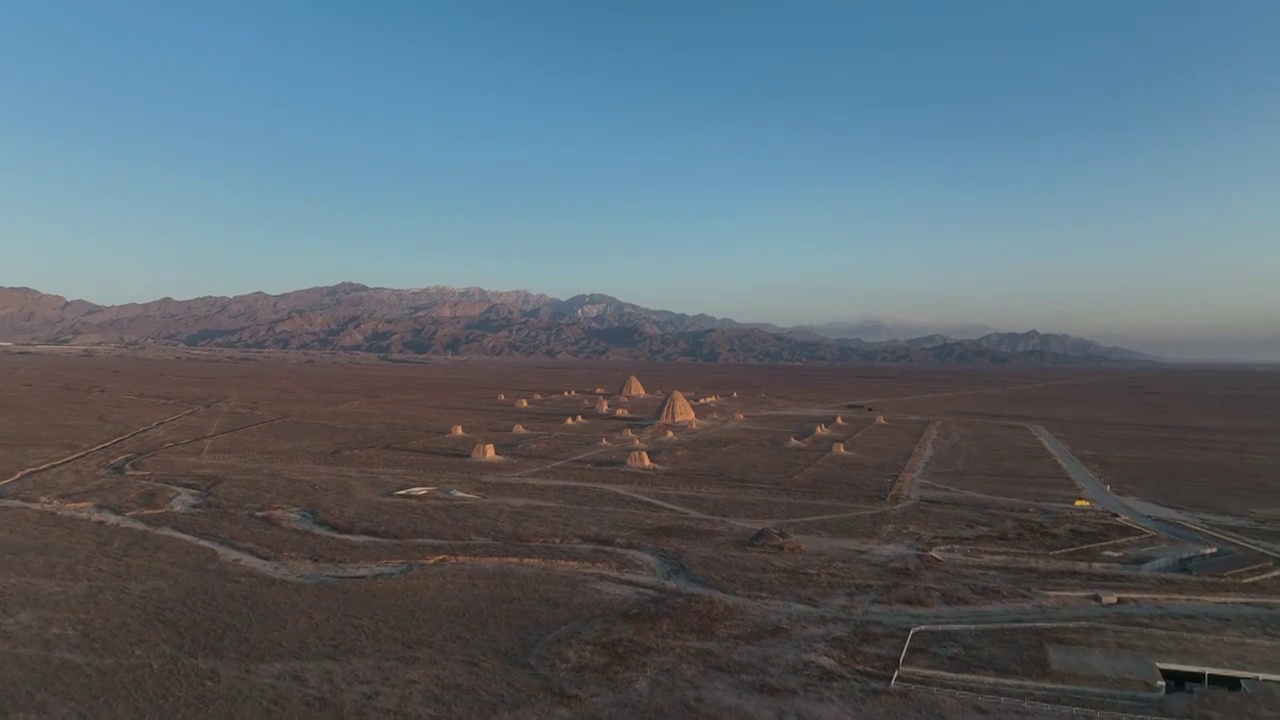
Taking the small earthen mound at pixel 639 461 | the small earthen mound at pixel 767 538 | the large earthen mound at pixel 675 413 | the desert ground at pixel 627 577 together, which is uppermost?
the large earthen mound at pixel 675 413

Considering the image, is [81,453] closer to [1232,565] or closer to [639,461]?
[639,461]

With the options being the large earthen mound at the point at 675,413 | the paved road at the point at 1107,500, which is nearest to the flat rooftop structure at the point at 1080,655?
the paved road at the point at 1107,500

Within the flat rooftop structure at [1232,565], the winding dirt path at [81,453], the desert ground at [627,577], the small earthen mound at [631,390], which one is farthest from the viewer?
the small earthen mound at [631,390]

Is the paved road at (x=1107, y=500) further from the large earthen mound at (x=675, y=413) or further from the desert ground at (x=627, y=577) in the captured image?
the large earthen mound at (x=675, y=413)

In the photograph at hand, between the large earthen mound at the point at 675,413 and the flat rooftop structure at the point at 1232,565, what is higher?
the large earthen mound at the point at 675,413

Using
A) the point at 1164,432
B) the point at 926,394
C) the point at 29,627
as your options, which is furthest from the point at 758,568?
the point at 926,394

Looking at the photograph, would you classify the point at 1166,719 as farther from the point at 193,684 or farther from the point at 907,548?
the point at 193,684

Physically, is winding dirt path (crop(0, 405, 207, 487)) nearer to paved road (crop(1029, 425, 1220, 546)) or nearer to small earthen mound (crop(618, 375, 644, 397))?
small earthen mound (crop(618, 375, 644, 397))

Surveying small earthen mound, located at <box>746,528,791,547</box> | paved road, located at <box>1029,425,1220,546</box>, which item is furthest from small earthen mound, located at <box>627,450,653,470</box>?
paved road, located at <box>1029,425,1220,546</box>
